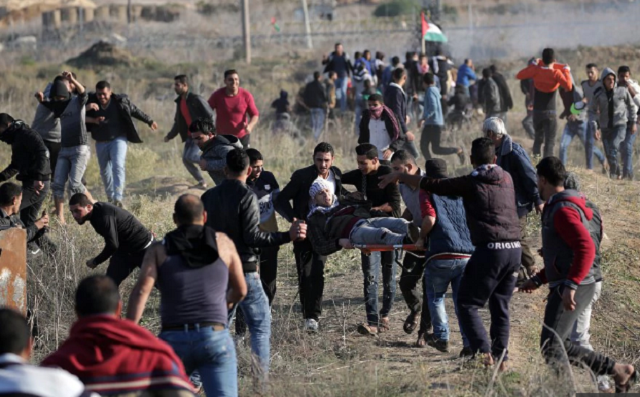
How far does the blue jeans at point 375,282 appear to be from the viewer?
8234 mm

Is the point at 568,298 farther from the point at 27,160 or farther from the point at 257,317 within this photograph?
the point at 27,160

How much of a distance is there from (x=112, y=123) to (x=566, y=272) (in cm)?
749

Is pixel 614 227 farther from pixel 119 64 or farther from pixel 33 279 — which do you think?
pixel 119 64

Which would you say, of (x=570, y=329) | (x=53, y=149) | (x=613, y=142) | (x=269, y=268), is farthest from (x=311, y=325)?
(x=613, y=142)

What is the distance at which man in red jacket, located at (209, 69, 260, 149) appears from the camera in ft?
40.8

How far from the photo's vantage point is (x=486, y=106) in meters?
17.1

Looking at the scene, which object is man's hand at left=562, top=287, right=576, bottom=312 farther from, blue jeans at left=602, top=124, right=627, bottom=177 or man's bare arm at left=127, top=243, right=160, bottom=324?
blue jeans at left=602, top=124, right=627, bottom=177

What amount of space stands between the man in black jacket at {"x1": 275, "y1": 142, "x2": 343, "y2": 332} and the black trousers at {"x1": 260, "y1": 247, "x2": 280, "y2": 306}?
21cm

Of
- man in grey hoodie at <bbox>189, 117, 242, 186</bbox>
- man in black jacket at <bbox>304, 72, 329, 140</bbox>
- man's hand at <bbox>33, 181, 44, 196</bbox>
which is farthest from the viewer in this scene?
man in black jacket at <bbox>304, 72, 329, 140</bbox>

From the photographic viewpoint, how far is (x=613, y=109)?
46.6ft

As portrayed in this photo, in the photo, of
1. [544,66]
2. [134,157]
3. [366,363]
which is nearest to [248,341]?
[366,363]

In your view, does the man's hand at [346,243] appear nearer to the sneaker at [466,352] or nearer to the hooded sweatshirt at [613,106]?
the sneaker at [466,352]

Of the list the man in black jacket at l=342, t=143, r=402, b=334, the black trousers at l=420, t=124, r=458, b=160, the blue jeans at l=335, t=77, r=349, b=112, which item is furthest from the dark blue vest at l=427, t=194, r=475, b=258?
the blue jeans at l=335, t=77, r=349, b=112

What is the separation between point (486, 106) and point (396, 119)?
625 cm
